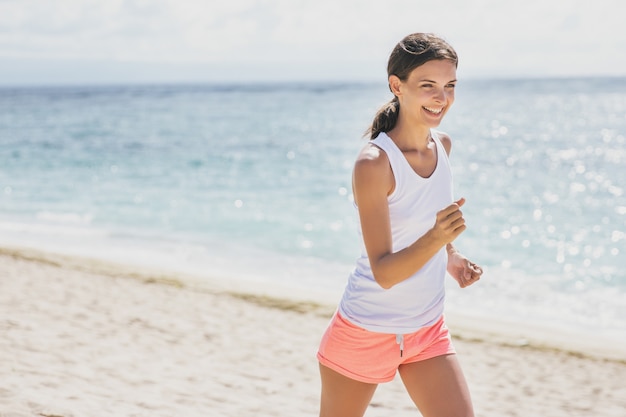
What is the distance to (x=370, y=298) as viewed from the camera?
8.30 ft

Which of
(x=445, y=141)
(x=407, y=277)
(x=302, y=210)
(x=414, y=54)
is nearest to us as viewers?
(x=407, y=277)

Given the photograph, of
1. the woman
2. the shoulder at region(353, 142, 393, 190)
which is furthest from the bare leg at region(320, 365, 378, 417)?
the shoulder at region(353, 142, 393, 190)

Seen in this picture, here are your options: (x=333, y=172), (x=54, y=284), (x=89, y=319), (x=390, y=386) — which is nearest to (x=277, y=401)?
(x=390, y=386)

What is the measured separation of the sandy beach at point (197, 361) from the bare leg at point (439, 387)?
8.39 ft

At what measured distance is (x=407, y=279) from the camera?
2.50 meters

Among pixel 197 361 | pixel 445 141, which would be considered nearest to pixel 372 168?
pixel 445 141

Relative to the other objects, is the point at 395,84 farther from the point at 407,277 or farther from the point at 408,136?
the point at 407,277

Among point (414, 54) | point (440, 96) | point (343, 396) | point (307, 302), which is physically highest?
point (414, 54)

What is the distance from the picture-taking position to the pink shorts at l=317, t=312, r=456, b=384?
253cm

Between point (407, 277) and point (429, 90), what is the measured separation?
0.65 m

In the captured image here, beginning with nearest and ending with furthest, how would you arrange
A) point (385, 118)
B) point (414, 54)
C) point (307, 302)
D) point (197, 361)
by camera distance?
point (414, 54)
point (385, 118)
point (197, 361)
point (307, 302)

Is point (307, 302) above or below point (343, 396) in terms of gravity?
below

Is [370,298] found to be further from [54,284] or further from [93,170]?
[93,170]

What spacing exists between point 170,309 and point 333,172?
51.5 feet
